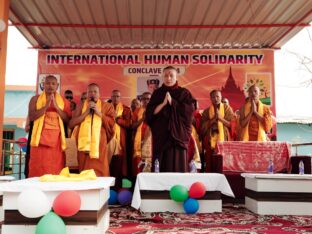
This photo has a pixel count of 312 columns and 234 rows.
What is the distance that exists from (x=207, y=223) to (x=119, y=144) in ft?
11.3

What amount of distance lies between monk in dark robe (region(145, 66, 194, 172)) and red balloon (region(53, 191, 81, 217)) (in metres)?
2.68

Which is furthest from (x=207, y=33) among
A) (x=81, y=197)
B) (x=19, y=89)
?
(x=19, y=89)

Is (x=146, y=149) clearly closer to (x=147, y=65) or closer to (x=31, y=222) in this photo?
(x=147, y=65)

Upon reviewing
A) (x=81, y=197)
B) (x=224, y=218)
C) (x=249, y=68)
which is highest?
(x=249, y=68)

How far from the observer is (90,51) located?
9.46m

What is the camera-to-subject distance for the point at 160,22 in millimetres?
8086

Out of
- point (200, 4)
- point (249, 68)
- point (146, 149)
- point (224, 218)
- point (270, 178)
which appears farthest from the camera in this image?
point (249, 68)

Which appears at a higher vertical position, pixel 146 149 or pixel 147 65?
pixel 147 65

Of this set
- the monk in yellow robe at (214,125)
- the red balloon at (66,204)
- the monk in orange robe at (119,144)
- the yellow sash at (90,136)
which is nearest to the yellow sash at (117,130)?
the monk in orange robe at (119,144)

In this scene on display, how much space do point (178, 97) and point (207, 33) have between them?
371cm

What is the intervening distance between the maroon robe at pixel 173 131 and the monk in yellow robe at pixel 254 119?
1675mm

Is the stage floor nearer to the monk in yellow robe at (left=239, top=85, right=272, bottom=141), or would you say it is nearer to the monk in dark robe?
the monk in dark robe

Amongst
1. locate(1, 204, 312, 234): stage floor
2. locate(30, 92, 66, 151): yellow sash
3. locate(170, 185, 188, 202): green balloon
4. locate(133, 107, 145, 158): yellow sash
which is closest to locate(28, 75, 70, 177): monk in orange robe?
locate(30, 92, 66, 151): yellow sash

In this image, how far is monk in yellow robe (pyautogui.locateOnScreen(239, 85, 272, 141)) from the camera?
6.72 meters
